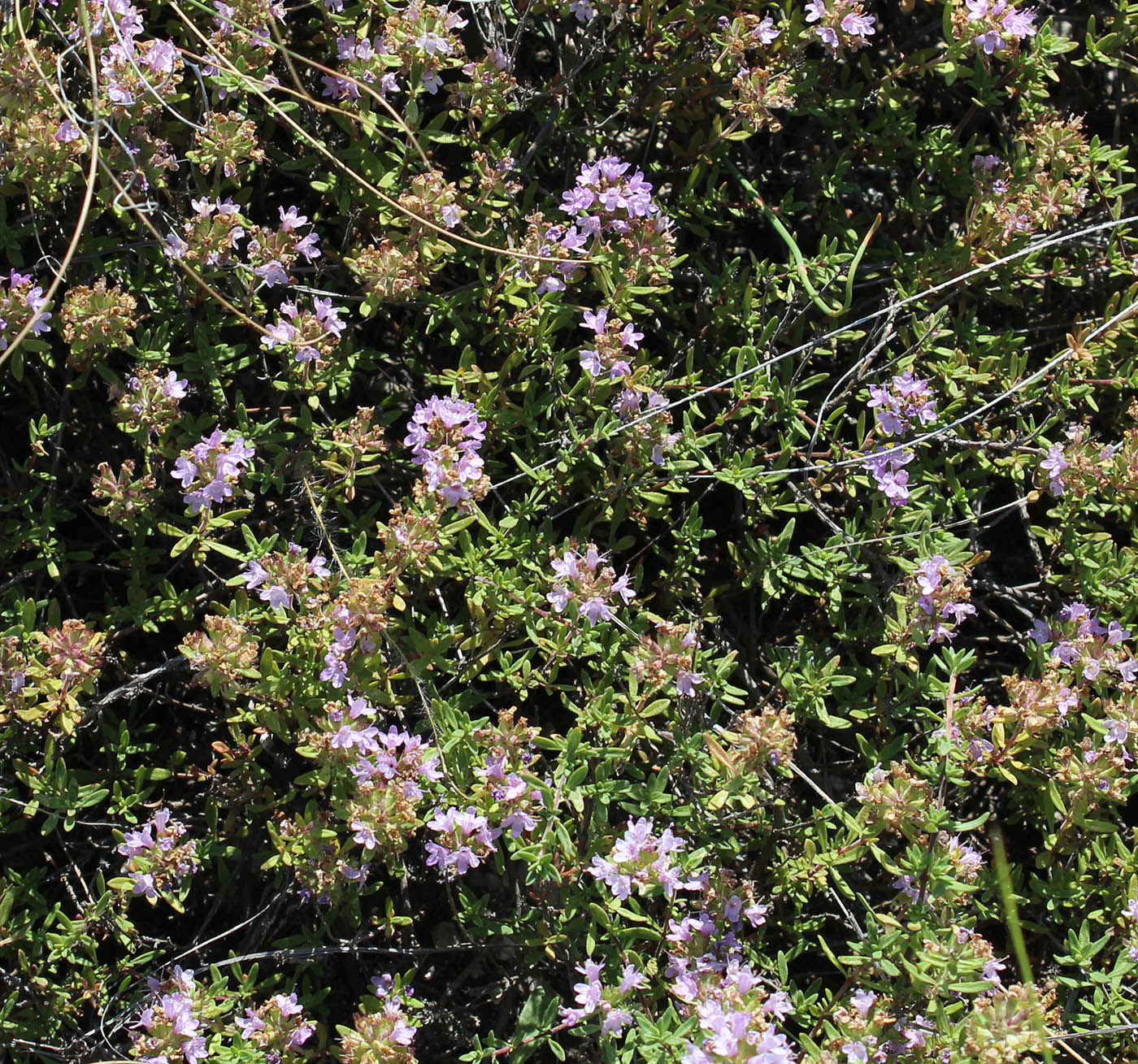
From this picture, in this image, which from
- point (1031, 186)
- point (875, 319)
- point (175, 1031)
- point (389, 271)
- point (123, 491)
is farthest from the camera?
point (875, 319)

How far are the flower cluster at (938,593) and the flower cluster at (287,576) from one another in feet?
4.60

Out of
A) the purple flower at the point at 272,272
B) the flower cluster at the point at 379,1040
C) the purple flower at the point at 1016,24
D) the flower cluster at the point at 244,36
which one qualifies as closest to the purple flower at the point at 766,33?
the purple flower at the point at 1016,24

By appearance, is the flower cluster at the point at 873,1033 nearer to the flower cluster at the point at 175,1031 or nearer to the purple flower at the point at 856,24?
the flower cluster at the point at 175,1031

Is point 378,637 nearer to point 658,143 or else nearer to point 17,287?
point 17,287

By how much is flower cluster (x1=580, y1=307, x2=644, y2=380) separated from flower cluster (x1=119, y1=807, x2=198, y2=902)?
1457mm

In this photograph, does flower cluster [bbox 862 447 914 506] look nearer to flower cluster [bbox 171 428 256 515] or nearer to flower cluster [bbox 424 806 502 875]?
flower cluster [bbox 424 806 502 875]

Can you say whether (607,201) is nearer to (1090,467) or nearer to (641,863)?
(1090,467)

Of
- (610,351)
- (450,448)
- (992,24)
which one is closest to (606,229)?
(610,351)

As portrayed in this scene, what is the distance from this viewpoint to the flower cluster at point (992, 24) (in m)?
3.13

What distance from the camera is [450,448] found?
9.33ft

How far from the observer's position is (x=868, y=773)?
2889 millimetres

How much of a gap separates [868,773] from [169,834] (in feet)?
5.34

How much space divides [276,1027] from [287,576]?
990 mm

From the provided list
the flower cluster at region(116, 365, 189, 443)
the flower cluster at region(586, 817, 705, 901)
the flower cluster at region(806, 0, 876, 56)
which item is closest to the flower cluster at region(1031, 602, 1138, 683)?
the flower cluster at region(586, 817, 705, 901)
